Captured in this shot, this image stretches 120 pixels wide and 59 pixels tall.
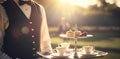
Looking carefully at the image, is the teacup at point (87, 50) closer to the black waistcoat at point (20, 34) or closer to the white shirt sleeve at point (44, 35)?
the white shirt sleeve at point (44, 35)

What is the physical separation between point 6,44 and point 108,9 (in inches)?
791

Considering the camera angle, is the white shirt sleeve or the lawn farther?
the lawn

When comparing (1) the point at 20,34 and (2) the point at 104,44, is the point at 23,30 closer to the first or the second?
(1) the point at 20,34

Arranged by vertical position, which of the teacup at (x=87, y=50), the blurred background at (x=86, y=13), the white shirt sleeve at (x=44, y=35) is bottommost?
the blurred background at (x=86, y=13)

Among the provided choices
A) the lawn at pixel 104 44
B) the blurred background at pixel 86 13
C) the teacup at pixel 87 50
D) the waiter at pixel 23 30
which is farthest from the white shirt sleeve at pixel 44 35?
the blurred background at pixel 86 13

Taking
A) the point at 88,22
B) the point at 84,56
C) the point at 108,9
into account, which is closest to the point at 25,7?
the point at 84,56

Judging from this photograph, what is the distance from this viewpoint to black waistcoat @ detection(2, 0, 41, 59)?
105 inches

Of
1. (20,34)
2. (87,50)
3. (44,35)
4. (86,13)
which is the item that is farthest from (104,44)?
(86,13)

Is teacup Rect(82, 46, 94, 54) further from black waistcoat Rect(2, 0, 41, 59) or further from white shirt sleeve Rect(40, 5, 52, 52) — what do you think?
black waistcoat Rect(2, 0, 41, 59)

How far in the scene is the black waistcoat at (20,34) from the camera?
2664 mm

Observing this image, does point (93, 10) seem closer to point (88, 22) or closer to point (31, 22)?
point (88, 22)

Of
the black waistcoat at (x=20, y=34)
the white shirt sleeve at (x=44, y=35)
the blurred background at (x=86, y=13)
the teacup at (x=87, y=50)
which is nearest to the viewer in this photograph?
the black waistcoat at (x=20, y=34)

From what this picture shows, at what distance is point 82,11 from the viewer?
77.7 feet

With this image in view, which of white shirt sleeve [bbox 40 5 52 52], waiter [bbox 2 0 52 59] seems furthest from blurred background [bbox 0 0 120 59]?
waiter [bbox 2 0 52 59]
